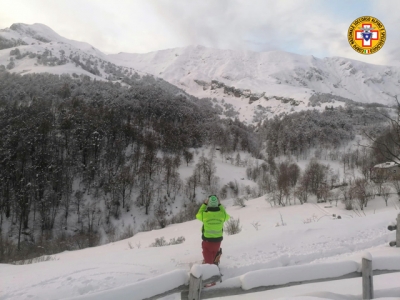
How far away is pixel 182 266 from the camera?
6.28 m

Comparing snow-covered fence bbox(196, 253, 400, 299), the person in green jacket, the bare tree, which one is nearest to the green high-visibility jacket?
the person in green jacket

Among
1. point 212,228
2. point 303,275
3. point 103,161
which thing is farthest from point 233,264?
point 103,161

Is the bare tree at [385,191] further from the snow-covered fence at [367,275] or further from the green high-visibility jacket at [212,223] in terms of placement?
the snow-covered fence at [367,275]

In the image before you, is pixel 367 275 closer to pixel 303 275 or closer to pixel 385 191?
pixel 303 275

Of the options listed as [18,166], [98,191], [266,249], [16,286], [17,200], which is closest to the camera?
[16,286]

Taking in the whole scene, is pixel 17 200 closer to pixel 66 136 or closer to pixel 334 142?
pixel 66 136

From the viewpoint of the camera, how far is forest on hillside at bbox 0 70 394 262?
36688mm

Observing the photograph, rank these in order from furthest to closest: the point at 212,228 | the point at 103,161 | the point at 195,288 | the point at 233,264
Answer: the point at 103,161, the point at 233,264, the point at 212,228, the point at 195,288

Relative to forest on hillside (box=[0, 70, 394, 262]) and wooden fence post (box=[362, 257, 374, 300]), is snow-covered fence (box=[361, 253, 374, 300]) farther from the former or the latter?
forest on hillside (box=[0, 70, 394, 262])

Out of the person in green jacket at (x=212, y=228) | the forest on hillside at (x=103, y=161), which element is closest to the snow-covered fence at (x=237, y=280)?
the person in green jacket at (x=212, y=228)

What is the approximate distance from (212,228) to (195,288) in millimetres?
3131

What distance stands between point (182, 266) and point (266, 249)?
2.64 meters

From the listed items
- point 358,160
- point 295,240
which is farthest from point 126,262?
point 358,160

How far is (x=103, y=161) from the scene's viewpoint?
5072 cm
